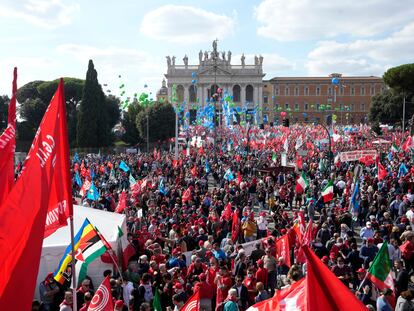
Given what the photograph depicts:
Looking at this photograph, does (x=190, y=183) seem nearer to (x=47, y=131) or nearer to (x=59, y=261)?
(x=59, y=261)

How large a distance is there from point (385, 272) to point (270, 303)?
1979mm

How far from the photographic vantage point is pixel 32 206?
14.8 ft

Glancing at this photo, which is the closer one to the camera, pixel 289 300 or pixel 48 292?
pixel 289 300

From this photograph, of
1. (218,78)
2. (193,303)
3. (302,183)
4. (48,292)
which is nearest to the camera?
(193,303)

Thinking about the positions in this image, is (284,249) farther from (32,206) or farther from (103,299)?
(32,206)

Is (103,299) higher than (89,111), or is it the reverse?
(89,111)

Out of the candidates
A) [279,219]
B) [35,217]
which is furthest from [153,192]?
[35,217]

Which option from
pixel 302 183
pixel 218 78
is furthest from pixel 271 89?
pixel 302 183

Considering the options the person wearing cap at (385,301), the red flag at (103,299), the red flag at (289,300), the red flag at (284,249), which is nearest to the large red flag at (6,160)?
the red flag at (103,299)

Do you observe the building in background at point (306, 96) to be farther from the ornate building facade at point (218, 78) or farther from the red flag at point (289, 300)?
the red flag at point (289, 300)

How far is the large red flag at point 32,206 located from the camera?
4176 millimetres

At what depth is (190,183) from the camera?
21.3 m

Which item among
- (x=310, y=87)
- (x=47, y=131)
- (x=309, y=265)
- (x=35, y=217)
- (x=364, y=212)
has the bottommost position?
(x=364, y=212)

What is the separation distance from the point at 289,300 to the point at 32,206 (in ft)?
8.24
